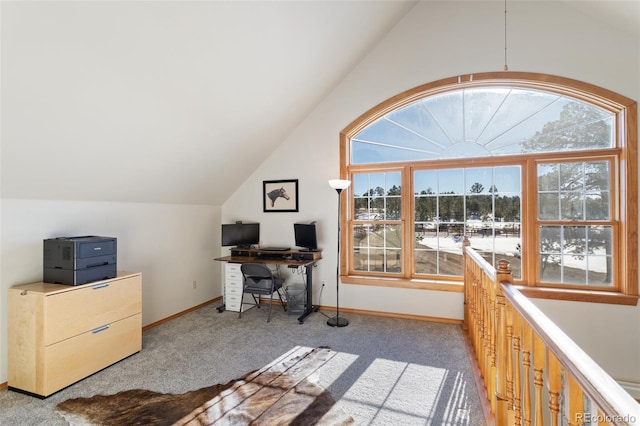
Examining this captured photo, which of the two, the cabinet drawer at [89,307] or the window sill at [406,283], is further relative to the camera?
the window sill at [406,283]

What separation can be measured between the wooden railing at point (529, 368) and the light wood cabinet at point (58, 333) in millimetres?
3116

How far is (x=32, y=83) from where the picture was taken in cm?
191

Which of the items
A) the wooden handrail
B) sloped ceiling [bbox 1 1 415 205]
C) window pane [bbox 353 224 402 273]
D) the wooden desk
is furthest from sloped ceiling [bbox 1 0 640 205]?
the wooden handrail

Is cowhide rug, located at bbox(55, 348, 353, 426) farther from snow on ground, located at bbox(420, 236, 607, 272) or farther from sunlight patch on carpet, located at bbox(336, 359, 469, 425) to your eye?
snow on ground, located at bbox(420, 236, 607, 272)

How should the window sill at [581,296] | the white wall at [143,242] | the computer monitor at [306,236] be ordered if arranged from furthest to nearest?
the computer monitor at [306,236], the window sill at [581,296], the white wall at [143,242]

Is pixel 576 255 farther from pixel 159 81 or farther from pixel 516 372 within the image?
pixel 159 81

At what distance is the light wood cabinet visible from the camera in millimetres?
2398

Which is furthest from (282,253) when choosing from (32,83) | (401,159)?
(32,83)

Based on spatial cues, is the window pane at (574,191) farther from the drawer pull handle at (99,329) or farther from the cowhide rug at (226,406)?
the drawer pull handle at (99,329)

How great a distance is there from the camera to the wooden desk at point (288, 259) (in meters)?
4.09

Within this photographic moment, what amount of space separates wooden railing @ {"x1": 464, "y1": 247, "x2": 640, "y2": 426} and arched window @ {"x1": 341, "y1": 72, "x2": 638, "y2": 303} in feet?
4.79

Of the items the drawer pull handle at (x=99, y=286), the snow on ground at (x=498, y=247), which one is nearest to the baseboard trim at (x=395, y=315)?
the snow on ground at (x=498, y=247)

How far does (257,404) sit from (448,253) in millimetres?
2955

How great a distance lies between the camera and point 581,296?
3488 mm
